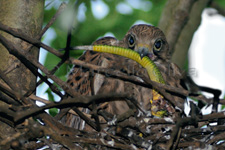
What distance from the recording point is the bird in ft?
16.3

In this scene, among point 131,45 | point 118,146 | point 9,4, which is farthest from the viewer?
point 131,45

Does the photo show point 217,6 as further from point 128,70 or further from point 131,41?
point 128,70

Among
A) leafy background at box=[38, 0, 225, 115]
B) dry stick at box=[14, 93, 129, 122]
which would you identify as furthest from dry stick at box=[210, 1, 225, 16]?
dry stick at box=[14, 93, 129, 122]

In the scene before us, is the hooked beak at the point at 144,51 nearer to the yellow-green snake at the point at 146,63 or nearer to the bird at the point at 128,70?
the bird at the point at 128,70

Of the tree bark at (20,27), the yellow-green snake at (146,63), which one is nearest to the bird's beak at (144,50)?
the yellow-green snake at (146,63)

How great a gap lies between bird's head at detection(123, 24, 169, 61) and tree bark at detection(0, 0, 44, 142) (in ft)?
5.14

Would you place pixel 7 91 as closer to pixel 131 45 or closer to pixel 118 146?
pixel 118 146

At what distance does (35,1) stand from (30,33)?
0.37m

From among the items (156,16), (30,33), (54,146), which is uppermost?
(156,16)

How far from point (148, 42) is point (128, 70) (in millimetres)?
728

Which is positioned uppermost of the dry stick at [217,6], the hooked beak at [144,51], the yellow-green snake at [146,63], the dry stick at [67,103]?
the dry stick at [217,6]

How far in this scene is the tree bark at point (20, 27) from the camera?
4230 millimetres

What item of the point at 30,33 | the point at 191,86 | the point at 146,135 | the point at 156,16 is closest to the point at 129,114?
the point at 146,135

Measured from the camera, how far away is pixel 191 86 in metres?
3.49
